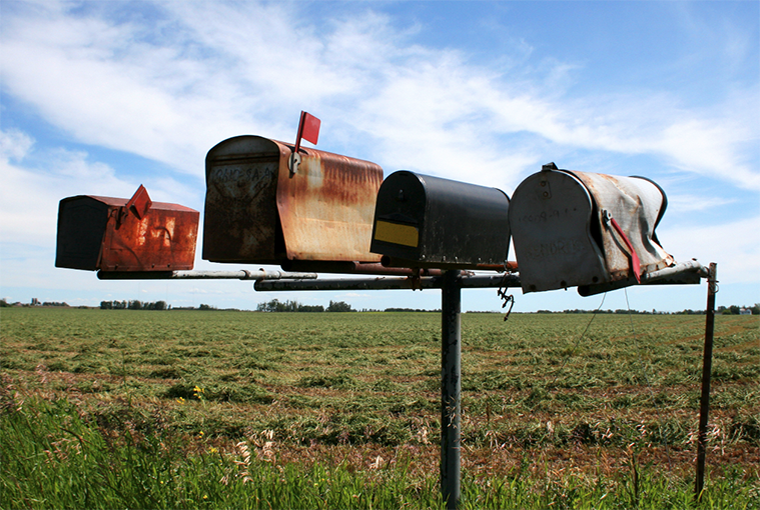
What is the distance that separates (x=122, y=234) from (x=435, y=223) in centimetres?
166

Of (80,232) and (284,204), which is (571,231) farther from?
(80,232)

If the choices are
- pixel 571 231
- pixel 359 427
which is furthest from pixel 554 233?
pixel 359 427

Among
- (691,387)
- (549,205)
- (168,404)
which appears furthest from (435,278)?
(691,387)

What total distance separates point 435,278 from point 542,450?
2947 mm

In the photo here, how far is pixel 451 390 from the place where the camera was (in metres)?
1.79

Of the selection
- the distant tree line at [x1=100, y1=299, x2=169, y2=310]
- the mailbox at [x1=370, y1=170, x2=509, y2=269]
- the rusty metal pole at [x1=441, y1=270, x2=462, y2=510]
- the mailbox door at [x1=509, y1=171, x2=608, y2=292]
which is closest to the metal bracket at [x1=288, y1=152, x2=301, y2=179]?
the mailbox at [x1=370, y1=170, x2=509, y2=269]

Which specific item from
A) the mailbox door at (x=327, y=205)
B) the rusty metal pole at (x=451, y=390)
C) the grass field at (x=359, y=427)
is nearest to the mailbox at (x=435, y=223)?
the rusty metal pole at (x=451, y=390)

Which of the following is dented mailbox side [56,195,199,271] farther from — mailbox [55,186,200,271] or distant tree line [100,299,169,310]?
distant tree line [100,299,169,310]

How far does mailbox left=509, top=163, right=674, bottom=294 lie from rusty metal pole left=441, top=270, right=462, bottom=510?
0.44 metres

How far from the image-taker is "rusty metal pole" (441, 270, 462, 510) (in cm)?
179

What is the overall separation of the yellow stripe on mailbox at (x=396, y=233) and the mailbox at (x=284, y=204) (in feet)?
0.86

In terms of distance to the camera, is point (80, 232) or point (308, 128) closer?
point (308, 128)

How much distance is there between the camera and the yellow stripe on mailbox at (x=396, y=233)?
1.73 m

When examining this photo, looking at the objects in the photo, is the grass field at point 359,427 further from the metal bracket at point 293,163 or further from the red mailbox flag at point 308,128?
the red mailbox flag at point 308,128
